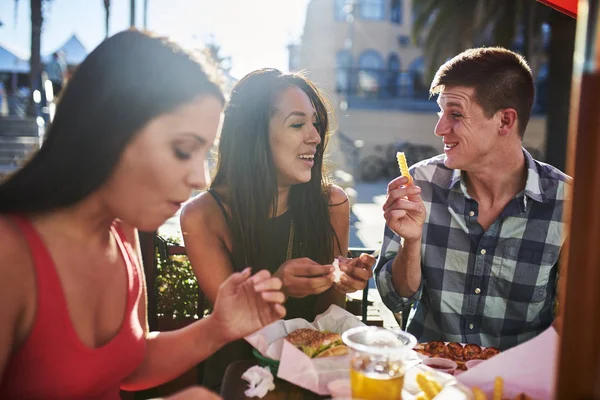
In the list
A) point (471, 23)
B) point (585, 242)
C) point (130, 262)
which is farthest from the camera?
point (471, 23)

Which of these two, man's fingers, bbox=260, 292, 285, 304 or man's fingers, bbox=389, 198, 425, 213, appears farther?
man's fingers, bbox=389, 198, 425, 213

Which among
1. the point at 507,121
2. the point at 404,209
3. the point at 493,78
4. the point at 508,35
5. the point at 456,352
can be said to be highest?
the point at 508,35

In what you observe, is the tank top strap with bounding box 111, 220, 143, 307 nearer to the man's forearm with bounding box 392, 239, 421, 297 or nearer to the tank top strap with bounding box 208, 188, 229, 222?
the tank top strap with bounding box 208, 188, 229, 222

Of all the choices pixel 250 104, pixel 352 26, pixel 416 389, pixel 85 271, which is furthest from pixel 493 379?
pixel 352 26

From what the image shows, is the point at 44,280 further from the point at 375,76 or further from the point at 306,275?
the point at 375,76

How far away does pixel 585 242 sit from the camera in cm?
73

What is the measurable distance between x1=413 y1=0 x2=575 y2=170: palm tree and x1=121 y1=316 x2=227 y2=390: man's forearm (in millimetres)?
8312

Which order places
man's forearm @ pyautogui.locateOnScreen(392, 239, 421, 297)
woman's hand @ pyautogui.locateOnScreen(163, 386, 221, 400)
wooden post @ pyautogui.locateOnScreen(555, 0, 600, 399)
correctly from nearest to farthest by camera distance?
1. wooden post @ pyautogui.locateOnScreen(555, 0, 600, 399)
2. woman's hand @ pyautogui.locateOnScreen(163, 386, 221, 400)
3. man's forearm @ pyautogui.locateOnScreen(392, 239, 421, 297)

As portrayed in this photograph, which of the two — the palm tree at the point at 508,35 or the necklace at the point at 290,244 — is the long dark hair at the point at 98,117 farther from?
the palm tree at the point at 508,35

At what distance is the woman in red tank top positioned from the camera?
1.40 meters

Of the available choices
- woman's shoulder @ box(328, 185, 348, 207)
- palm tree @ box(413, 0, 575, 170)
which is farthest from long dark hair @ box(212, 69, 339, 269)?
palm tree @ box(413, 0, 575, 170)

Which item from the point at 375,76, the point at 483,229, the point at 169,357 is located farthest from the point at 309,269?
the point at 375,76

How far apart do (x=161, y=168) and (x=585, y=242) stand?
1.01 m

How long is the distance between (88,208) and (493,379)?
4.27 ft
